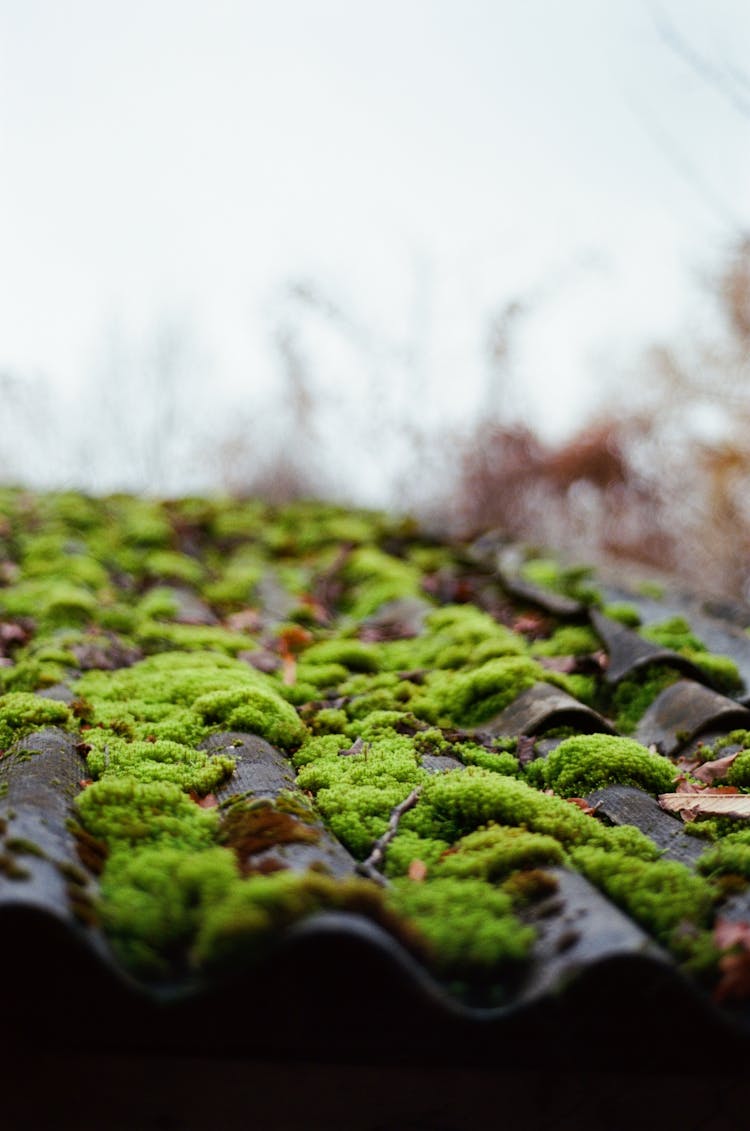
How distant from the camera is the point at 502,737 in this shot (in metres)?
2.40

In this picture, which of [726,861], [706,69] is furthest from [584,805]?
[706,69]

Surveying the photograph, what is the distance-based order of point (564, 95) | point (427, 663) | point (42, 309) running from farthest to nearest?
point (42, 309)
point (564, 95)
point (427, 663)

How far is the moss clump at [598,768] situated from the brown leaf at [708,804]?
83mm

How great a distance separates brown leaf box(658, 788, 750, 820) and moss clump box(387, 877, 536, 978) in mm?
698

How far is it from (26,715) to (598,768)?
1.61 meters

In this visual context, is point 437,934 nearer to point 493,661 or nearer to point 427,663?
point 493,661

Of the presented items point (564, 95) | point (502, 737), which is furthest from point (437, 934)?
point (564, 95)

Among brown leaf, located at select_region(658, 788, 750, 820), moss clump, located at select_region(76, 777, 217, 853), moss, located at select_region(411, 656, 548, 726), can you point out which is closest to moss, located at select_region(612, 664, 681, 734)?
Result: moss, located at select_region(411, 656, 548, 726)

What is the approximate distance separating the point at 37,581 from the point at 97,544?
37.8 inches

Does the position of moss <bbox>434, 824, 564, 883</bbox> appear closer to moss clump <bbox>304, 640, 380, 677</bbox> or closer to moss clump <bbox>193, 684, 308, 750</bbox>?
moss clump <bbox>193, 684, 308, 750</bbox>

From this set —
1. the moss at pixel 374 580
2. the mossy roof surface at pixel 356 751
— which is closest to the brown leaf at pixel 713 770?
the mossy roof surface at pixel 356 751

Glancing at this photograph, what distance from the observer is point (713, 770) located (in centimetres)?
218

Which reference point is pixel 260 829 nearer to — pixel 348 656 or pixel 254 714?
pixel 254 714

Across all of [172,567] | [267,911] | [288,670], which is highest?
[267,911]
